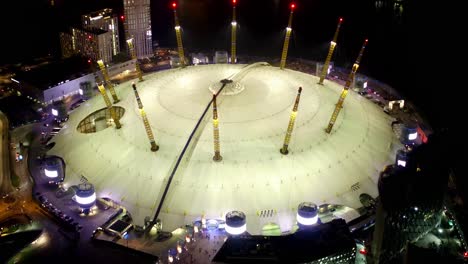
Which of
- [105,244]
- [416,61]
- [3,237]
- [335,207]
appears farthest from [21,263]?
[416,61]

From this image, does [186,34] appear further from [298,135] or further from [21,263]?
[21,263]

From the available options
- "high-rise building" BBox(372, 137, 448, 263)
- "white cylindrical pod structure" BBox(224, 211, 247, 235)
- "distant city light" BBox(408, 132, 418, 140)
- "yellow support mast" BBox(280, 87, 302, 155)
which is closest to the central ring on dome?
"yellow support mast" BBox(280, 87, 302, 155)

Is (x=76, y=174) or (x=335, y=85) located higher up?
(x=335, y=85)

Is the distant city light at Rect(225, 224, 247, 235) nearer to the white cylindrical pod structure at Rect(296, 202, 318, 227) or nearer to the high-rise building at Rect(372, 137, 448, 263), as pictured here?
the white cylindrical pod structure at Rect(296, 202, 318, 227)

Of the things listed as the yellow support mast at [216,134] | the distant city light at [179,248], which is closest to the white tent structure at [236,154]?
the yellow support mast at [216,134]

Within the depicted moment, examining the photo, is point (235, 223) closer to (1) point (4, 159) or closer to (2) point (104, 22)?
(1) point (4, 159)

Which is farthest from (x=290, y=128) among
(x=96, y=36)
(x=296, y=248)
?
(x=96, y=36)

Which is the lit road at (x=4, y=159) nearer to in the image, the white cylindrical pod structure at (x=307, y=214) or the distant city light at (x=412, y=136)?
the white cylindrical pod structure at (x=307, y=214)
